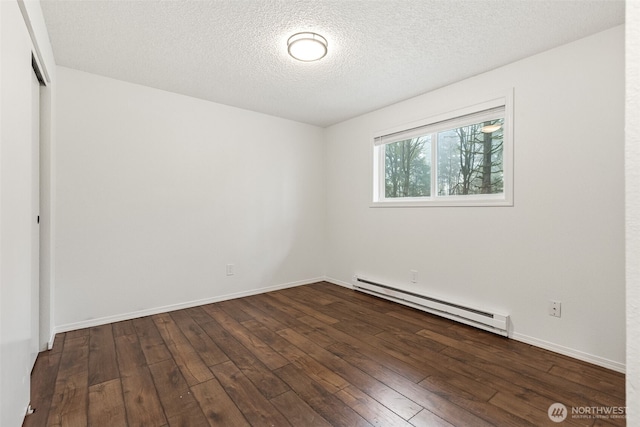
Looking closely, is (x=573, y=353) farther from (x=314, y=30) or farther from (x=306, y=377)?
(x=314, y=30)

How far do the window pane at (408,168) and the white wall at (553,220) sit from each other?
1.18 ft

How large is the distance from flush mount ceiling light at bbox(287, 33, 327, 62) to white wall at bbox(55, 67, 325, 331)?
1.13 meters

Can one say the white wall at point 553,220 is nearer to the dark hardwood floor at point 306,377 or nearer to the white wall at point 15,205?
the dark hardwood floor at point 306,377

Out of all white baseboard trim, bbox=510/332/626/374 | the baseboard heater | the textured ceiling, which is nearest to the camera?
the textured ceiling

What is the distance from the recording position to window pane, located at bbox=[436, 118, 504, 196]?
104 inches

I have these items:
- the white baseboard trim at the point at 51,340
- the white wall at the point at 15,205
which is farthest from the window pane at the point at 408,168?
the white baseboard trim at the point at 51,340

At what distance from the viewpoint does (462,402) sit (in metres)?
1.61

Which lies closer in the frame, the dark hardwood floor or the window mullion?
the dark hardwood floor

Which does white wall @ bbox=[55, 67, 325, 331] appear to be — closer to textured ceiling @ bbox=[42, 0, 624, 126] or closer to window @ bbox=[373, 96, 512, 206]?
textured ceiling @ bbox=[42, 0, 624, 126]

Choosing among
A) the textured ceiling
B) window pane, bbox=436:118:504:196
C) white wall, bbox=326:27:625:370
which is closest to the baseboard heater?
white wall, bbox=326:27:625:370

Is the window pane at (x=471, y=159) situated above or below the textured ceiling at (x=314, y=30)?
below

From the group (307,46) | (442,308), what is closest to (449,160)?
(442,308)

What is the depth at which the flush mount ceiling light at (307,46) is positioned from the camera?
2.09m

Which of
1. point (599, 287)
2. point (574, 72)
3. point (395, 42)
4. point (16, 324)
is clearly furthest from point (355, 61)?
point (16, 324)
